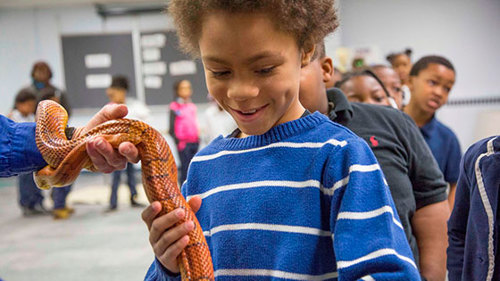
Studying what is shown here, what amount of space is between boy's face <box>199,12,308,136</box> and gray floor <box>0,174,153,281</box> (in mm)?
2945

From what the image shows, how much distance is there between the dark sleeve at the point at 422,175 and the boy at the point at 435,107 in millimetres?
593

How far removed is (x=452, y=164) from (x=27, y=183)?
5579 millimetres

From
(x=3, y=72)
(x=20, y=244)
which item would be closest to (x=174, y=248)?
(x=20, y=244)

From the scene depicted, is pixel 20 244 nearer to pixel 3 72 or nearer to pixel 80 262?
pixel 80 262

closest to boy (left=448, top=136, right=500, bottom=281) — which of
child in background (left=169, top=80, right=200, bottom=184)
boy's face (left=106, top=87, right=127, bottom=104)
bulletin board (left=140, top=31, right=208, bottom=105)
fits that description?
boy's face (left=106, top=87, right=127, bottom=104)

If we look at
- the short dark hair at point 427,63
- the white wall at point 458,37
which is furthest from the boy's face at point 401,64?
the white wall at point 458,37

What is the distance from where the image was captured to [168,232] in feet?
2.82

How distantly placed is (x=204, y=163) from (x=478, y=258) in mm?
817

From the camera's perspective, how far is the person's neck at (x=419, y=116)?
239 centimetres

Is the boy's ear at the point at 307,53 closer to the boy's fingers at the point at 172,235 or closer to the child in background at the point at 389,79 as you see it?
the boy's fingers at the point at 172,235

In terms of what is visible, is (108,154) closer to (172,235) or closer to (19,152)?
(172,235)

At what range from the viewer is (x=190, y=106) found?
6465 millimetres

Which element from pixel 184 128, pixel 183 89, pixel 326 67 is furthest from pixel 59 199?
pixel 326 67

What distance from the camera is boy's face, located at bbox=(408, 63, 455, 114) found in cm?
255
